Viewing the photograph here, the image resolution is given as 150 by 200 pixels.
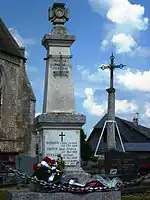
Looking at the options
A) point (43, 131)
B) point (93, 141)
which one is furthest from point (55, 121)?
point (93, 141)

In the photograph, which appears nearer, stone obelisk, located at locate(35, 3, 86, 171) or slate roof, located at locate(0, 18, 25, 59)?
stone obelisk, located at locate(35, 3, 86, 171)

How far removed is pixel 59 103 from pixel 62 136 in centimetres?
82

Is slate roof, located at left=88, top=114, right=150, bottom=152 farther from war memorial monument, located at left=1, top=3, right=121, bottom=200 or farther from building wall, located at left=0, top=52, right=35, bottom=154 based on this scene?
war memorial monument, located at left=1, top=3, right=121, bottom=200

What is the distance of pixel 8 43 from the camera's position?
3644cm

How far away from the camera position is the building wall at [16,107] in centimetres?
3419

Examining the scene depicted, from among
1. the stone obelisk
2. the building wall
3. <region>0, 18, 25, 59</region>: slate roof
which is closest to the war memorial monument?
the stone obelisk

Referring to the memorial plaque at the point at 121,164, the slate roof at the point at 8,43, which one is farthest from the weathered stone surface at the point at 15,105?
the memorial plaque at the point at 121,164

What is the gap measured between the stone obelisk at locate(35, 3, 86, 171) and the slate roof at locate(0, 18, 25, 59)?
24.5 meters

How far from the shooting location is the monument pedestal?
943cm

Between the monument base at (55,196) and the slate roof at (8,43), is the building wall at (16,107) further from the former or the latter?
the monument base at (55,196)

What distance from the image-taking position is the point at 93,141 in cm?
5444

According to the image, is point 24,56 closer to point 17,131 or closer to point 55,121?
point 17,131

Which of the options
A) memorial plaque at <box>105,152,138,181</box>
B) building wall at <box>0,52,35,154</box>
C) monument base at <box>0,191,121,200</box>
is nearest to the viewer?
monument base at <box>0,191,121,200</box>

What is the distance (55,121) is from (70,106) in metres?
0.62
